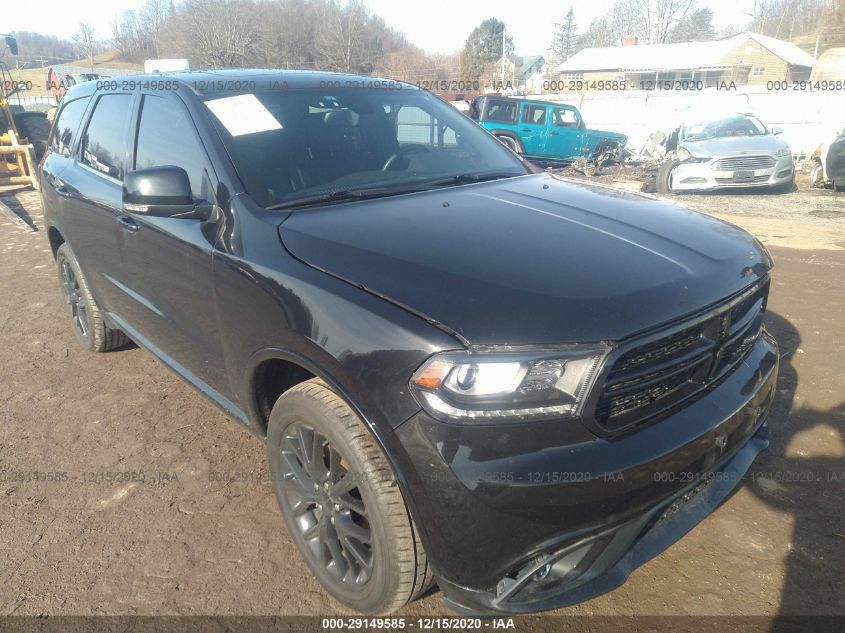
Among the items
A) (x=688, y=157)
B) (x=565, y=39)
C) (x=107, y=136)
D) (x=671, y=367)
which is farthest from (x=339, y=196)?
(x=565, y=39)

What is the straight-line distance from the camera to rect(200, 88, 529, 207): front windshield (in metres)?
2.58

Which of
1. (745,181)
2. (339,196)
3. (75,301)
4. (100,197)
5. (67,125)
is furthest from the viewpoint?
(745,181)

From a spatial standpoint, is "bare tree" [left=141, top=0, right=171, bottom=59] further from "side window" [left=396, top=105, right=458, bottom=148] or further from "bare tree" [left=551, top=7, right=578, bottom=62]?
"side window" [left=396, top=105, right=458, bottom=148]

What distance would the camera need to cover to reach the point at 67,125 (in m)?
4.21

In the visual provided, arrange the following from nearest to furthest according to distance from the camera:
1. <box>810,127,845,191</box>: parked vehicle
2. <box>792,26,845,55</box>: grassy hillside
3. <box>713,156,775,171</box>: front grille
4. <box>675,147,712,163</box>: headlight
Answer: <box>713,156,775,171</box>: front grille
<box>675,147,712,163</box>: headlight
<box>810,127,845,191</box>: parked vehicle
<box>792,26,845,55</box>: grassy hillside

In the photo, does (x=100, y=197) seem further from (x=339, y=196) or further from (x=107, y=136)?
(x=339, y=196)

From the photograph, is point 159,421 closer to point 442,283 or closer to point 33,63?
point 442,283

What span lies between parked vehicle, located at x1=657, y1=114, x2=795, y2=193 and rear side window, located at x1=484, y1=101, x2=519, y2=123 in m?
4.97

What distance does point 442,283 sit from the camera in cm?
183

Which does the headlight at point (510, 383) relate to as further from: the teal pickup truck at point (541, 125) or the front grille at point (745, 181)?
the teal pickup truck at point (541, 125)

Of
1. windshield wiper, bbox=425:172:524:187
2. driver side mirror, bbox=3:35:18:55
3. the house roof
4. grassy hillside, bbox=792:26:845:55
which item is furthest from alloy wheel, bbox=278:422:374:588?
grassy hillside, bbox=792:26:845:55

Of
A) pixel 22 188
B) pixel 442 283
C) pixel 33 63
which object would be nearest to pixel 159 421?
pixel 442 283

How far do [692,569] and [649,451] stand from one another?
3.00 feet

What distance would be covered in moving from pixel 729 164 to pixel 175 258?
11.2 m
